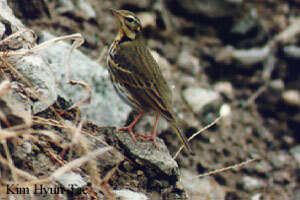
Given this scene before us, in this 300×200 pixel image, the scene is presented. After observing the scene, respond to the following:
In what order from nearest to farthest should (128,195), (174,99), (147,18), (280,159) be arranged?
(128,195) < (174,99) < (280,159) < (147,18)

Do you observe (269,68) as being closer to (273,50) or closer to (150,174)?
(273,50)

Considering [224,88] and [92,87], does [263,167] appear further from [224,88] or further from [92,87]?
[92,87]

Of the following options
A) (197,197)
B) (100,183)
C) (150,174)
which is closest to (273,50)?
(197,197)

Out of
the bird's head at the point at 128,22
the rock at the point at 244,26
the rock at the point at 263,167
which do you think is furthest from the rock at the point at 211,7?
the bird's head at the point at 128,22

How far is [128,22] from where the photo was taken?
4609 millimetres

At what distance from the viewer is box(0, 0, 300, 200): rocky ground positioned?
136 inches

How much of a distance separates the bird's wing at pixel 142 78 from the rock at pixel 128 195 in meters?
0.75

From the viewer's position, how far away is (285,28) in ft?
25.5

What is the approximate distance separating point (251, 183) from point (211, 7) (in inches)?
113

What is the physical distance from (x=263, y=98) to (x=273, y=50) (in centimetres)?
86

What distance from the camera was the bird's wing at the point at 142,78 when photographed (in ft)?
13.9

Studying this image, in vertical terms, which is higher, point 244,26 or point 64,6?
point 244,26

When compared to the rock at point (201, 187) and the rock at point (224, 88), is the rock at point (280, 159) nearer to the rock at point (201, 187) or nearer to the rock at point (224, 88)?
the rock at point (224, 88)

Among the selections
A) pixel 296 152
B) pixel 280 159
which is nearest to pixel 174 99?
pixel 280 159
